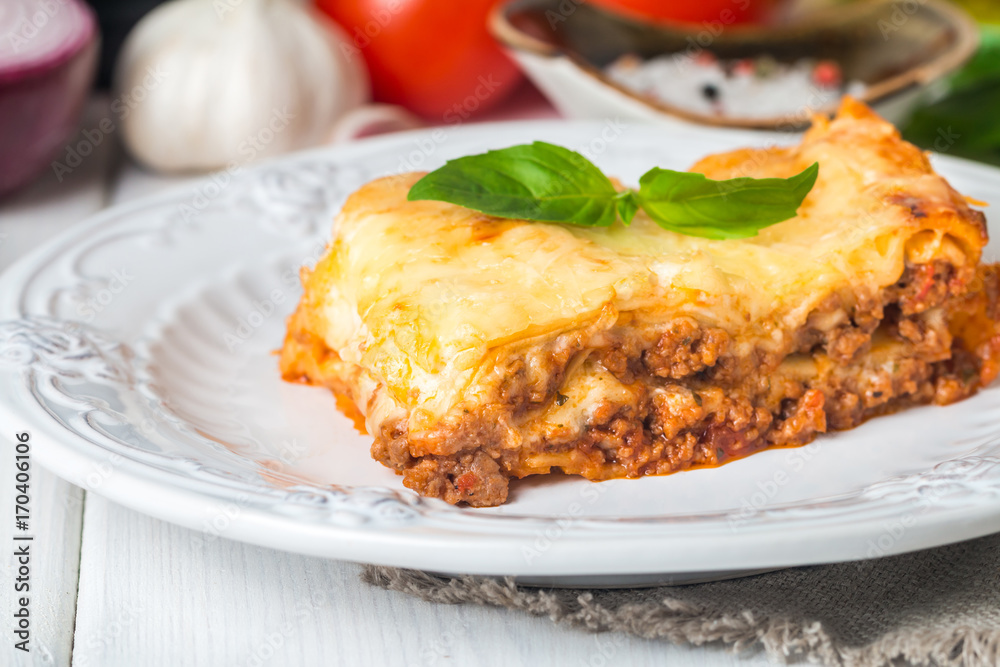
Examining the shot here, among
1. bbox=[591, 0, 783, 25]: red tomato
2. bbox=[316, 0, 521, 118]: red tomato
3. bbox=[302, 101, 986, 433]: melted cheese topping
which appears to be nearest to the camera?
bbox=[302, 101, 986, 433]: melted cheese topping

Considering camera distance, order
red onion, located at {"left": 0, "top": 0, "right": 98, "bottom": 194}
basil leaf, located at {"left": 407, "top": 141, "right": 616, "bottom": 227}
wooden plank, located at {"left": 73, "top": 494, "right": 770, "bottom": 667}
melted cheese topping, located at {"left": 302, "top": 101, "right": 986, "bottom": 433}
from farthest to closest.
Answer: red onion, located at {"left": 0, "top": 0, "right": 98, "bottom": 194} < basil leaf, located at {"left": 407, "top": 141, "right": 616, "bottom": 227} < melted cheese topping, located at {"left": 302, "top": 101, "right": 986, "bottom": 433} < wooden plank, located at {"left": 73, "top": 494, "right": 770, "bottom": 667}

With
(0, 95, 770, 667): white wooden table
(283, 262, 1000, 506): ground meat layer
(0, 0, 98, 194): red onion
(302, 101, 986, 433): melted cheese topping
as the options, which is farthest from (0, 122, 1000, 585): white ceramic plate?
(0, 0, 98, 194): red onion

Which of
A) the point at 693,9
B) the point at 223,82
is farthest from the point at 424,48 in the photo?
the point at 693,9

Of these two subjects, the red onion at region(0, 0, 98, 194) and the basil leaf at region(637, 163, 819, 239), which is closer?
the basil leaf at region(637, 163, 819, 239)

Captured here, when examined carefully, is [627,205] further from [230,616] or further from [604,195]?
[230,616]

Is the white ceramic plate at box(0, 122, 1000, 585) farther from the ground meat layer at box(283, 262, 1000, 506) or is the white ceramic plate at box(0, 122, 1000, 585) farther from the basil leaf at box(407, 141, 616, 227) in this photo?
the basil leaf at box(407, 141, 616, 227)

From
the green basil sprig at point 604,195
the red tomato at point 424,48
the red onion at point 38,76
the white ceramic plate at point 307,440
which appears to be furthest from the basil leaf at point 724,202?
the red tomato at point 424,48

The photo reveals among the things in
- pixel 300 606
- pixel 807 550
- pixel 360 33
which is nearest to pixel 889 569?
pixel 807 550
